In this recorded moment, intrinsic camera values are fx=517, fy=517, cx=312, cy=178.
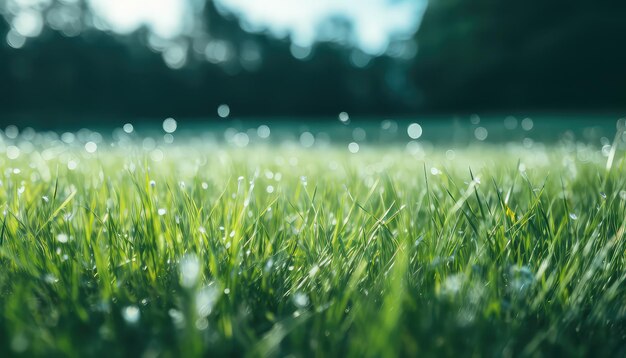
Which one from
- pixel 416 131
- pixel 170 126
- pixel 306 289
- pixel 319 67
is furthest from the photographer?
pixel 319 67

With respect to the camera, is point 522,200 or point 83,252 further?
point 522,200

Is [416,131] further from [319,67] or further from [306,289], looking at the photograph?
[319,67]

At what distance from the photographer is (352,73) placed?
28.2 meters

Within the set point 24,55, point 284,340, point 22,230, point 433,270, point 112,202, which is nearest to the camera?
point 284,340

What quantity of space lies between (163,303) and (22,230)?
590mm

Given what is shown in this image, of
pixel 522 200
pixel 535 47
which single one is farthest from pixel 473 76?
pixel 522 200

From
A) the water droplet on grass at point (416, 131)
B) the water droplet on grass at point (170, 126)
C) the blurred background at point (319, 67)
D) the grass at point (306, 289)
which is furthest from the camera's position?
the blurred background at point (319, 67)

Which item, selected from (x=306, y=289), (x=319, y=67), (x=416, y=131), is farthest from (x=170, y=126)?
(x=319, y=67)

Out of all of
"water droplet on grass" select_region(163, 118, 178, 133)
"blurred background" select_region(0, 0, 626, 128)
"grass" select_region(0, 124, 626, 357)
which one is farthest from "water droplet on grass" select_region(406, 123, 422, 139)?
"blurred background" select_region(0, 0, 626, 128)

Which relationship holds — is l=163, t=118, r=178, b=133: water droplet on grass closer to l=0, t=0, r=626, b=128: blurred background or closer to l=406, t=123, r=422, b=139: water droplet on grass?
l=406, t=123, r=422, b=139: water droplet on grass

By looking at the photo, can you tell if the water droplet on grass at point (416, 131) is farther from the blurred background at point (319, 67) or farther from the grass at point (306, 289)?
the blurred background at point (319, 67)

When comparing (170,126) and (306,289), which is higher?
(170,126)

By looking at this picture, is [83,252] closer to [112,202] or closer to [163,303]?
[163,303]

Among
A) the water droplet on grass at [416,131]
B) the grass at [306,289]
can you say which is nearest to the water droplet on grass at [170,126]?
the grass at [306,289]
